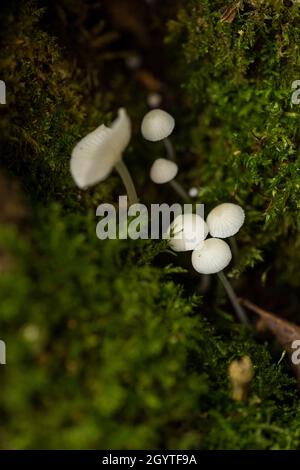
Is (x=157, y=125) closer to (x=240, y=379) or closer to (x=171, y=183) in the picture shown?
(x=171, y=183)

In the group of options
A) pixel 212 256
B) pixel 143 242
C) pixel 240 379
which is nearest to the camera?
pixel 240 379

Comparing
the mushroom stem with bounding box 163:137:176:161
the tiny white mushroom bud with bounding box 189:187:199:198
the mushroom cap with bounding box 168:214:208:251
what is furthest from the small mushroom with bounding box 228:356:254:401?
the mushroom stem with bounding box 163:137:176:161

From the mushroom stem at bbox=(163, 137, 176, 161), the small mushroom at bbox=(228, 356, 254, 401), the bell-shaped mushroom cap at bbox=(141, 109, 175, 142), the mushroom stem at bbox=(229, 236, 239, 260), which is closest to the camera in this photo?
the small mushroom at bbox=(228, 356, 254, 401)

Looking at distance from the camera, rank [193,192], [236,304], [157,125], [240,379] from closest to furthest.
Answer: [240,379]
[157,125]
[236,304]
[193,192]

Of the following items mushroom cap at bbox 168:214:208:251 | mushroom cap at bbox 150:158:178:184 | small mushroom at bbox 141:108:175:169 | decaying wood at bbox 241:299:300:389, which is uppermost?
small mushroom at bbox 141:108:175:169

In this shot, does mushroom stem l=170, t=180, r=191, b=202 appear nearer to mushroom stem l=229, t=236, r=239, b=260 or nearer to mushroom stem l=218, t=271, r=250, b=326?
mushroom stem l=229, t=236, r=239, b=260

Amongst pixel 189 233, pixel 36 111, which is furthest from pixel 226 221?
pixel 36 111

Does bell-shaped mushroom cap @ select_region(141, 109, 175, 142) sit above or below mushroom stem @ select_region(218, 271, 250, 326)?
above

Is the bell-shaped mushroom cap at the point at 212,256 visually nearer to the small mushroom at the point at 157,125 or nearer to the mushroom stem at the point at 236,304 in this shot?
A: the mushroom stem at the point at 236,304
